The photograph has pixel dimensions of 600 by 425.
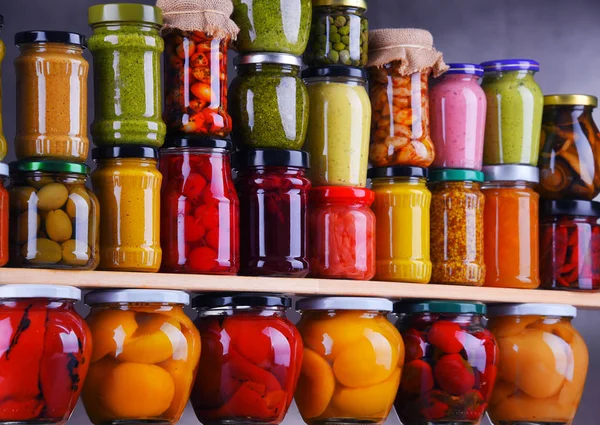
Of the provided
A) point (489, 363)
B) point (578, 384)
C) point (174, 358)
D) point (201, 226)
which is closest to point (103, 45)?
point (201, 226)

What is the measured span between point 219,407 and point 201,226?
26 centimetres

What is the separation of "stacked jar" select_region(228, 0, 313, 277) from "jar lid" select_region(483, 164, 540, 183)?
1.21 ft

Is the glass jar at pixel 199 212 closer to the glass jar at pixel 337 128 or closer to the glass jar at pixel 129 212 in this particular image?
the glass jar at pixel 129 212

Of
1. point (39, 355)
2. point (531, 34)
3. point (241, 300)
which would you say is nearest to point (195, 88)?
point (241, 300)

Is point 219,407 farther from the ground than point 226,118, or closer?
closer

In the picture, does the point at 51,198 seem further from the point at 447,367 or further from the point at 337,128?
the point at 447,367

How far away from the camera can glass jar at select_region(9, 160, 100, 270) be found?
138 cm

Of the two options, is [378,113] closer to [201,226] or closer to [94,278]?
[201,226]

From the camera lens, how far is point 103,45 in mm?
1475

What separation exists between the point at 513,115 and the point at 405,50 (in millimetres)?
231

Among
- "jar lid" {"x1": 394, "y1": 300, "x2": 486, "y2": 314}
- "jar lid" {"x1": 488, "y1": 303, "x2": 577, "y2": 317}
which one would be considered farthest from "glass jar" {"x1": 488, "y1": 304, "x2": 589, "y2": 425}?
"jar lid" {"x1": 394, "y1": 300, "x2": 486, "y2": 314}

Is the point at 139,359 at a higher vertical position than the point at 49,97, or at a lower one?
lower

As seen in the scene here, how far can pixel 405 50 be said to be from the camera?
5.61 ft

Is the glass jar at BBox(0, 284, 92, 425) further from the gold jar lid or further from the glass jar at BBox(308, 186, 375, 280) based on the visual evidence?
the gold jar lid
